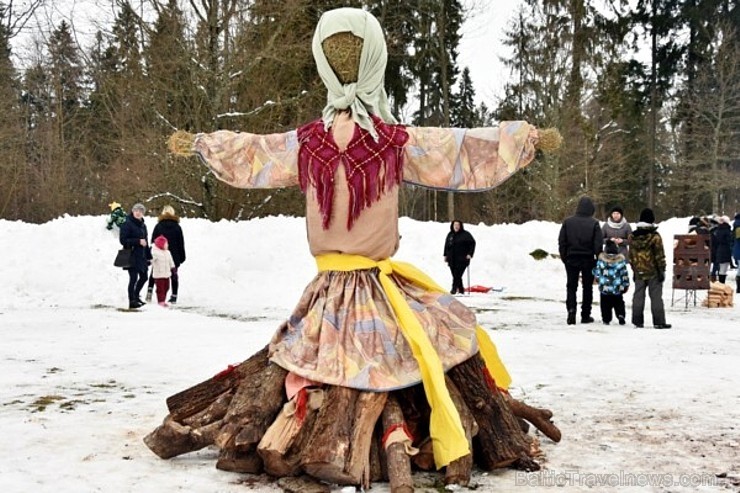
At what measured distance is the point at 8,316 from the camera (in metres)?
11.3

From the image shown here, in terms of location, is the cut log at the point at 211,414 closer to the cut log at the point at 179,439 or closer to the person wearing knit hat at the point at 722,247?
the cut log at the point at 179,439

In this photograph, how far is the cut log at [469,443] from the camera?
361cm

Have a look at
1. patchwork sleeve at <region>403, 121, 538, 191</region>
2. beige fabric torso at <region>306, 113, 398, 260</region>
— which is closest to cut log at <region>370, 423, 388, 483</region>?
beige fabric torso at <region>306, 113, 398, 260</region>

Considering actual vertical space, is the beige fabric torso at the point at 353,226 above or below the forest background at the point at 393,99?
below

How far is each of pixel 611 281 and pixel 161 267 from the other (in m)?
7.80

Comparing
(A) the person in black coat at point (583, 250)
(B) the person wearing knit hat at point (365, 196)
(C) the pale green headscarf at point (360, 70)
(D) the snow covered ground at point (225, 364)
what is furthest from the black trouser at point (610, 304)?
(C) the pale green headscarf at point (360, 70)

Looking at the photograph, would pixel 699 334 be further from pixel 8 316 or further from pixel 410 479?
pixel 8 316

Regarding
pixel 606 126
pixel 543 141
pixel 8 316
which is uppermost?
pixel 606 126

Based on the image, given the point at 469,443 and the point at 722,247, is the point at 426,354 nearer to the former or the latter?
the point at 469,443

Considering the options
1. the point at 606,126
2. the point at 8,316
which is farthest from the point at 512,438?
the point at 606,126

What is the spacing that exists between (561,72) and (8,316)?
22755 mm

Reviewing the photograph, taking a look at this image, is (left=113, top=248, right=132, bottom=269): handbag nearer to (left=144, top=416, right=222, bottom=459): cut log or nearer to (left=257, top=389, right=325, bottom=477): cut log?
(left=144, top=416, right=222, bottom=459): cut log

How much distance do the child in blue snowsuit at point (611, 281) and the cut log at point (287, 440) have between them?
8.17 metres

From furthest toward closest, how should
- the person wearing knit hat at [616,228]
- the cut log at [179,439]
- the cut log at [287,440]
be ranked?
the person wearing knit hat at [616,228] → the cut log at [179,439] → the cut log at [287,440]
